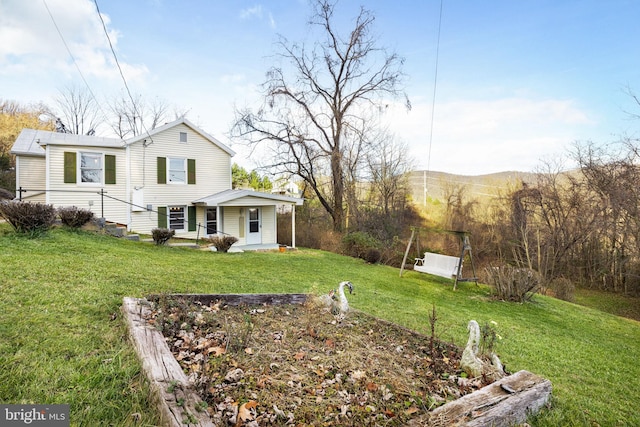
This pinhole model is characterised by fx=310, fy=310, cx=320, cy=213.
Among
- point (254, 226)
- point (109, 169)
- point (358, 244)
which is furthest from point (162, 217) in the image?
point (358, 244)

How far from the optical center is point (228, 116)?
57.5 ft

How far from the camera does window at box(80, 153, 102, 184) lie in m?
12.3

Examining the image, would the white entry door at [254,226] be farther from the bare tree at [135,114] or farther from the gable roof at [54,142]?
the bare tree at [135,114]

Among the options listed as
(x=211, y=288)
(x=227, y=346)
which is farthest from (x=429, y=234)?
(x=227, y=346)

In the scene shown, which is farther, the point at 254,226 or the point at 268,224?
the point at 268,224

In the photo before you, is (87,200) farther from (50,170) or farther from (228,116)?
(228,116)

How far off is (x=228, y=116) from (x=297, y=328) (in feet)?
54.0

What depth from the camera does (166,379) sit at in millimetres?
1974

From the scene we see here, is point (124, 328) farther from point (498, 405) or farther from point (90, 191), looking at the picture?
point (90, 191)

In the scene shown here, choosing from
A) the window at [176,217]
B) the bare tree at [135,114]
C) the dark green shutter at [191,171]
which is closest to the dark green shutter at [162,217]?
the window at [176,217]

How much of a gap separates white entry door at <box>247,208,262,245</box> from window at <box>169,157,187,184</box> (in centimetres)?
345

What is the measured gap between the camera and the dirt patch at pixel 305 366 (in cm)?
196

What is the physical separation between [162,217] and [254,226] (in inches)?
171
